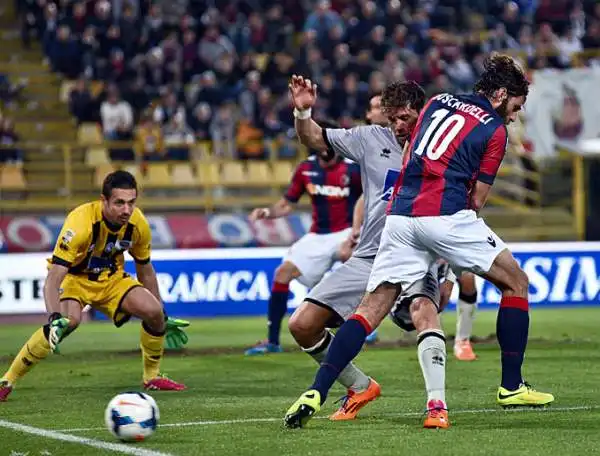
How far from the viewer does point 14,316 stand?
17594mm

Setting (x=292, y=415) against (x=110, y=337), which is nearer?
(x=292, y=415)

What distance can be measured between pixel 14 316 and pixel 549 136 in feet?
39.4

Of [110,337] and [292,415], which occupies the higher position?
[292,415]

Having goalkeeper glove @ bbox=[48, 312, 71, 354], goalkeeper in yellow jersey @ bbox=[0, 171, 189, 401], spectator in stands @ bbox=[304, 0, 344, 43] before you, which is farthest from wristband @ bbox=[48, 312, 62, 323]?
spectator in stands @ bbox=[304, 0, 344, 43]

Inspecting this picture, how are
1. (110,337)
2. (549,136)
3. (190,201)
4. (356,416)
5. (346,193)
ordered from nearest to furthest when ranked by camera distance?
(356,416)
(346,193)
(110,337)
(190,201)
(549,136)

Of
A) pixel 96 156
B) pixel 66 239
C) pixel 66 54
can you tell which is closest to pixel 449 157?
pixel 66 239

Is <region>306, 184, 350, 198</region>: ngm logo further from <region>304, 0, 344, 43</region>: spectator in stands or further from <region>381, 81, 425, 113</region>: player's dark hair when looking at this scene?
<region>304, 0, 344, 43</region>: spectator in stands

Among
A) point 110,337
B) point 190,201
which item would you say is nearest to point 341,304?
point 110,337

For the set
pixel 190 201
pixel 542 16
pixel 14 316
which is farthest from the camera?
pixel 542 16

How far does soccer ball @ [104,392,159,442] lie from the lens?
7129 mm

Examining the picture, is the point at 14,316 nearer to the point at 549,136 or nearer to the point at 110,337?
the point at 110,337

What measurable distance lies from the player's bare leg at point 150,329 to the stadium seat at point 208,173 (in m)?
12.6

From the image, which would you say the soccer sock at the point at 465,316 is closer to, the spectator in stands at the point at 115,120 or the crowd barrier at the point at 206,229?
the crowd barrier at the point at 206,229

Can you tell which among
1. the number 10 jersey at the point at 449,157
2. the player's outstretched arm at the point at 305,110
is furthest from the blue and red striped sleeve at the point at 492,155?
the player's outstretched arm at the point at 305,110
